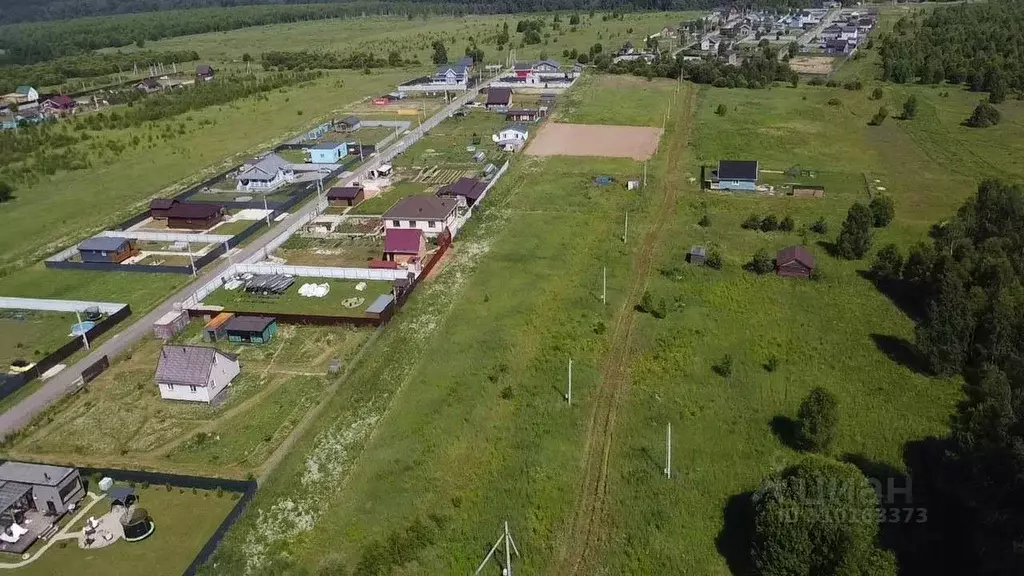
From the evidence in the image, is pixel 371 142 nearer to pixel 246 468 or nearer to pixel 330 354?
pixel 330 354

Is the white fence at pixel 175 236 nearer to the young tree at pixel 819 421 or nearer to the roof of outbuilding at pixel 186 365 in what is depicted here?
the roof of outbuilding at pixel 186 365

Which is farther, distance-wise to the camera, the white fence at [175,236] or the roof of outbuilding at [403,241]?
the white fence at [175,236]

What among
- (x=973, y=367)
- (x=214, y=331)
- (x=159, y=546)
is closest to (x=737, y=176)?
(x=973, y=367)

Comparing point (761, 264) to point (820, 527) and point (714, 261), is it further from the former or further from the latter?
point (820, 527)

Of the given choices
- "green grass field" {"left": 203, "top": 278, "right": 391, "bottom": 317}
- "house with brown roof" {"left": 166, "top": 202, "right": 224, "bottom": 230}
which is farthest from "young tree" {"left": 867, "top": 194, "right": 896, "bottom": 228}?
"house with brown roof" {"left": 166, "top": 202, "right": 224, "bottom": 230}

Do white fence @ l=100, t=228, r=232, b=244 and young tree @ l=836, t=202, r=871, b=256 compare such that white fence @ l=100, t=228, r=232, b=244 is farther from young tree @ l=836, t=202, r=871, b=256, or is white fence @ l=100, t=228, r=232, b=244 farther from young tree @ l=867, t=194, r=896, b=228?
young tree @ l=867, t=194, r=896, b=228

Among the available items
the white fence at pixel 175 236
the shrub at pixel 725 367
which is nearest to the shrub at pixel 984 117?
the shrub at pixel 725 367

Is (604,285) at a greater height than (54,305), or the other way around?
(604,285)
